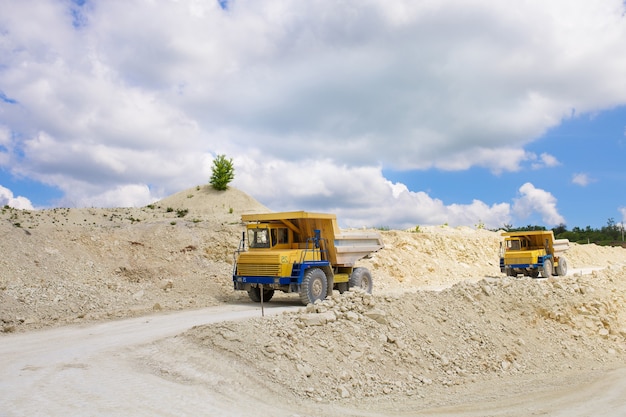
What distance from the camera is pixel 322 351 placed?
902 cm

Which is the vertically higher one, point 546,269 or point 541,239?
point 541,239

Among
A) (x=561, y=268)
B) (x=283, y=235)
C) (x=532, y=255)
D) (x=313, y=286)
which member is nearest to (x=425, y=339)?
(x=313, y=286)

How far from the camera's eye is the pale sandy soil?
786 cm

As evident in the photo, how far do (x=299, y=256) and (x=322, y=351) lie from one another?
730 centimetres

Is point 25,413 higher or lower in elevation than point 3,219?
lower

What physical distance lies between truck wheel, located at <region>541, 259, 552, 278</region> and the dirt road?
612 inches

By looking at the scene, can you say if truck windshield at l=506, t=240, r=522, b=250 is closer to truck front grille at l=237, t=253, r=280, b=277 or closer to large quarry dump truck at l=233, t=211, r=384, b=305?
large quarry dump truck at l=233, t=211, r=384, b=305

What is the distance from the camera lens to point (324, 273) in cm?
1708

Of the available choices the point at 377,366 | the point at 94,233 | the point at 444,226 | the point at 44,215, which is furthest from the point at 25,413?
the point at 444,226

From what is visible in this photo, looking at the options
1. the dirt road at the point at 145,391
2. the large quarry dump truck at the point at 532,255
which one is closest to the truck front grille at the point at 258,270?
the dirt road at the point at 145,391

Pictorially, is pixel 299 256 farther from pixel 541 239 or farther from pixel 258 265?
pixel 541 239

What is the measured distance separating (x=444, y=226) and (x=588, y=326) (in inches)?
1267

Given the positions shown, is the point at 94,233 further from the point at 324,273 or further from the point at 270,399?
the point at 270,399

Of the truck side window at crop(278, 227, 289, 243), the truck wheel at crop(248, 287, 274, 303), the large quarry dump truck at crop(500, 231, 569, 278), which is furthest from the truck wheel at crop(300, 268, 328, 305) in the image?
the large quarry dump truck at crop(500, 231, 569, 278)
